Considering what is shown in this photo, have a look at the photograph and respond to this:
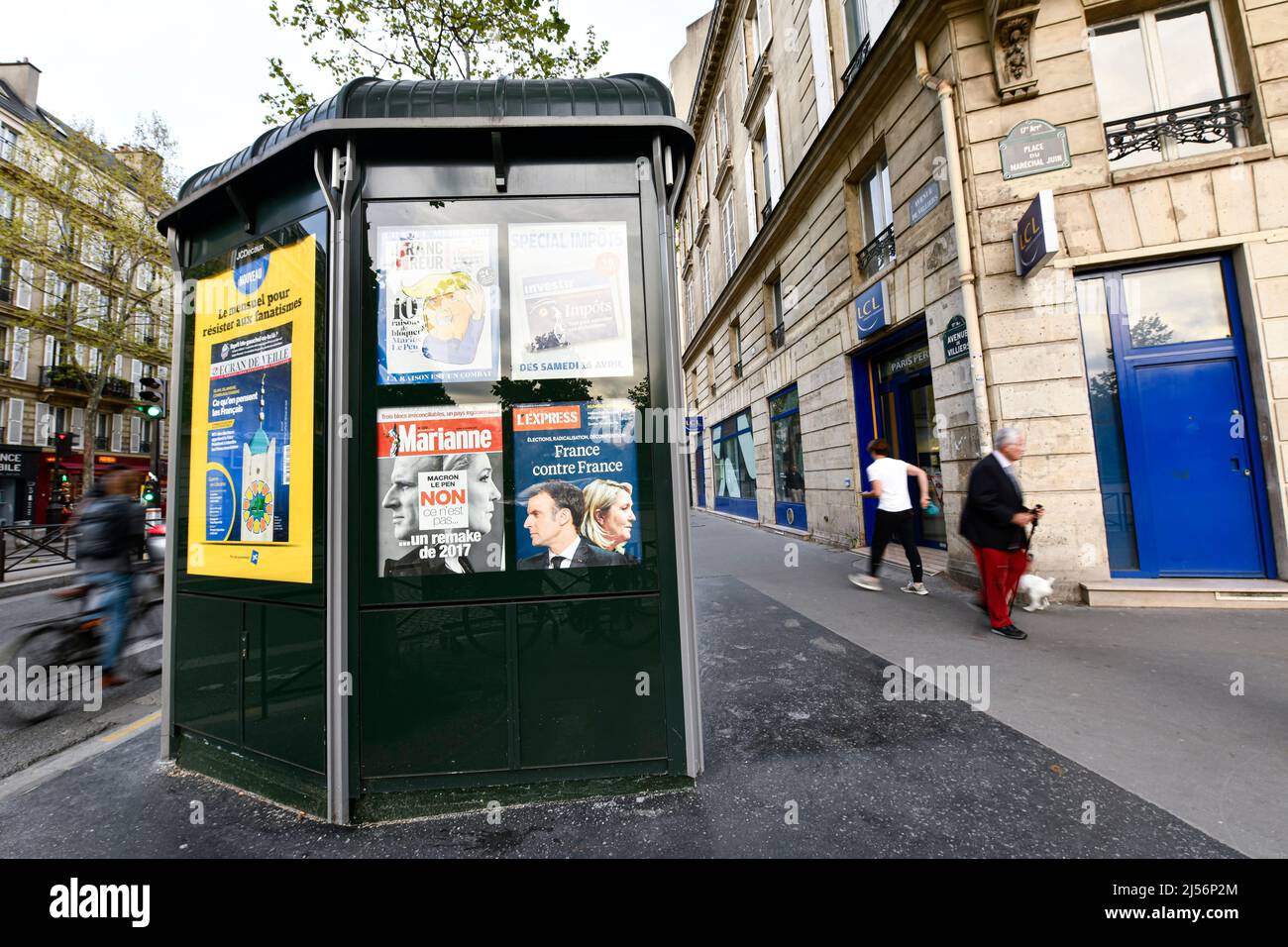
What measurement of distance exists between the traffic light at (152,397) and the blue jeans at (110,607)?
6.87m

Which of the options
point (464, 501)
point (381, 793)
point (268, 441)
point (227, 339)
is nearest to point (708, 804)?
point (381, 793)

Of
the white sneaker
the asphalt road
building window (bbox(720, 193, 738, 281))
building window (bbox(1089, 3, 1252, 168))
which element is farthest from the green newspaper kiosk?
building window (bbox(720, 193, 738, 281))

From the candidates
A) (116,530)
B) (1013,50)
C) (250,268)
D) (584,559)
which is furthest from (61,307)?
(1013,50)

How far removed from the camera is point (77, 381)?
78.5 ft

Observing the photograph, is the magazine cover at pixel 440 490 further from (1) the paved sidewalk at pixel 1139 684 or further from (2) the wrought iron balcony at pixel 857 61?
(2) the wrought iron balcony at pixel 857 61

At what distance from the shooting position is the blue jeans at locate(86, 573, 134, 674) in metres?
4.43

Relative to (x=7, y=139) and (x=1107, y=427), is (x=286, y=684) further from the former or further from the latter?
(x=7, y=139)

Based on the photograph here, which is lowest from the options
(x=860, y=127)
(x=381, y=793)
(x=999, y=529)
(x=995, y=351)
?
(x=381, y=793)

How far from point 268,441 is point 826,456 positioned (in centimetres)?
967

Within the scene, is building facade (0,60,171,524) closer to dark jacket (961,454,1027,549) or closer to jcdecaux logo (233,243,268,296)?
jcdecaux logo (233,243,268,296)

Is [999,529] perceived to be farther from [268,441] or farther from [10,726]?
[10,726]

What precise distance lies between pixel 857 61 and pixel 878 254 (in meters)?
3.33

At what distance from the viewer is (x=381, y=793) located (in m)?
2.54

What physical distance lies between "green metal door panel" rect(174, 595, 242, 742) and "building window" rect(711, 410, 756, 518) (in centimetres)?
1406
